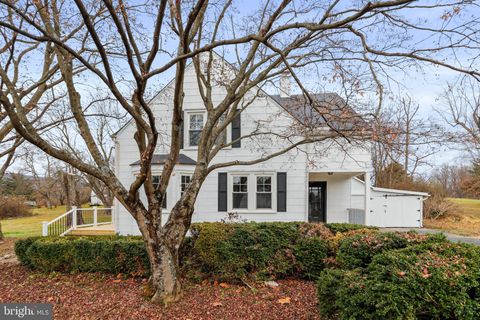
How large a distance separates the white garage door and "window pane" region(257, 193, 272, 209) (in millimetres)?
6559

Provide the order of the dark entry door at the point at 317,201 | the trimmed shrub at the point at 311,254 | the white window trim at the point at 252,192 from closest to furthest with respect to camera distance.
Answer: the trimmed shrub at the point at 311,254 < the white window trim at the point at 252,192 < the dark entry door at the point at 317,201

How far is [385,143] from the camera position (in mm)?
4766

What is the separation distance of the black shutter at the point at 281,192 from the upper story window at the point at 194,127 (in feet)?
11.2

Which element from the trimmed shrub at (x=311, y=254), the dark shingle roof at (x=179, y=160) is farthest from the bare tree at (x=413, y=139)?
the dark shingle roof at (x=179, y=160)

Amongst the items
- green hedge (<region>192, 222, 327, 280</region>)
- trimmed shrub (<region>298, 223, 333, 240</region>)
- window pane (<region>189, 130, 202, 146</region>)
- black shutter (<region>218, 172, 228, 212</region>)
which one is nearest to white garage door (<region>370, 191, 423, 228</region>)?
black shutter (<region>218, 172, 228, 212</region>)

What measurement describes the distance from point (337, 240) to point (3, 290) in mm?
6044

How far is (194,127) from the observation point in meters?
10.7

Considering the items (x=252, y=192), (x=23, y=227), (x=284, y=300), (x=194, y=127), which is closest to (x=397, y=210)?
(x=252, y=192)

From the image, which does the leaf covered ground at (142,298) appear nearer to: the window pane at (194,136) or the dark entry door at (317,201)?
the window pane at (194,136)

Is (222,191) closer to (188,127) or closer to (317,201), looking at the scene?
(188,127)

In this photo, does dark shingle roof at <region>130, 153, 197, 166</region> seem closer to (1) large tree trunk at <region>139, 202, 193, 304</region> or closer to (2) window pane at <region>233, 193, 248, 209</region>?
(2) window pane at <region>233, 193, 248, 209</region>

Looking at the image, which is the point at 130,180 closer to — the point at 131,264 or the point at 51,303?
the point at 131,264

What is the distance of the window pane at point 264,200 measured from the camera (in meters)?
10.4

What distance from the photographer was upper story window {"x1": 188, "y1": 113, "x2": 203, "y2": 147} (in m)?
10.7
